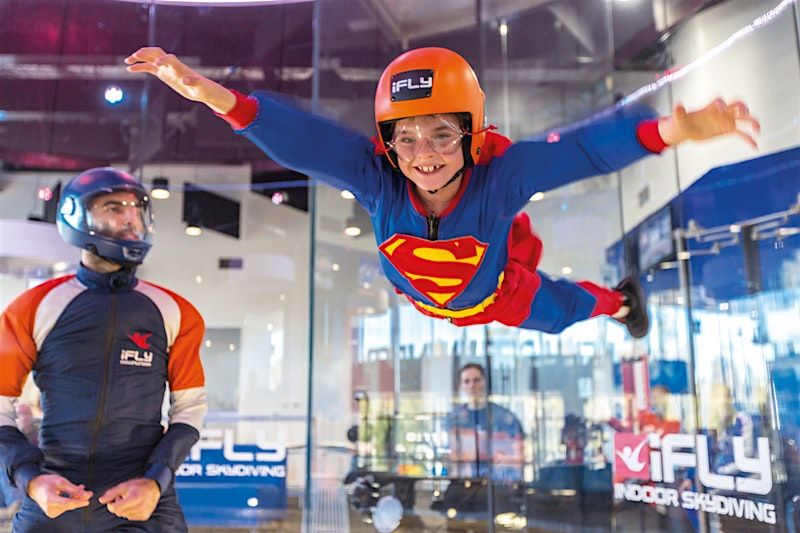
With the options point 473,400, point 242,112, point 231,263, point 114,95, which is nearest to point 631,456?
point 473,400

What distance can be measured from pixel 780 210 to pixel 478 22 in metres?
2.24

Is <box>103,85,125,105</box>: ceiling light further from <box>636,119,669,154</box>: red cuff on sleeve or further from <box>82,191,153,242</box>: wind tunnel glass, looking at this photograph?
<box>636,119,669,154</box>: red cuff on sleeve

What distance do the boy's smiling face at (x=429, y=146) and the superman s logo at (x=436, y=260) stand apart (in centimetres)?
17

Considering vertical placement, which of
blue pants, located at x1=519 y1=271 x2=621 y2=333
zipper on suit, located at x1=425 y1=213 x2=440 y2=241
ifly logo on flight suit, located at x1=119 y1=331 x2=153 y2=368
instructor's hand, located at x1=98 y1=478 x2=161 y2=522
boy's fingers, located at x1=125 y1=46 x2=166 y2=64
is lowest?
instructor's hand, located at x1=98 y1=478 x2=161 y2=522

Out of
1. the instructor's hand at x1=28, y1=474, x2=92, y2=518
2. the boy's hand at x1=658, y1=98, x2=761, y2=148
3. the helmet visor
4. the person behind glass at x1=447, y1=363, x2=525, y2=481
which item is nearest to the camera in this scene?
the boy's hand at x1=658, y1=98, x2=761, y2=148

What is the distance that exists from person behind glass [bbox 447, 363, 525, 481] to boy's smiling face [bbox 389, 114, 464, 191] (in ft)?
9.62

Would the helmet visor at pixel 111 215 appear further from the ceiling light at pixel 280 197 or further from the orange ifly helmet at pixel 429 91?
the ceiling light at pixel 280 197

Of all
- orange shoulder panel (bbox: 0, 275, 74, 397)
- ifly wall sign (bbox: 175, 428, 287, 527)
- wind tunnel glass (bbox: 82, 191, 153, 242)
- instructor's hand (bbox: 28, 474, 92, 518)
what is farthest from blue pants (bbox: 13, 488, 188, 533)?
ifly wall sign (bbox: 175, 428, 287, 527)

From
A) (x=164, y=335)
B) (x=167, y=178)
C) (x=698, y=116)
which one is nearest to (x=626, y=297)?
(x=698, y=116)

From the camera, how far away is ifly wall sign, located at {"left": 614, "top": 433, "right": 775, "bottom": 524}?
3.24 metres

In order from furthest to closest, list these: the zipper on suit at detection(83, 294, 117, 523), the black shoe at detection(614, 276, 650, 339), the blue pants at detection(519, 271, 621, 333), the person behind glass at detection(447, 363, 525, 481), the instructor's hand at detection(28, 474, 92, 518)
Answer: the person behind glass at detection(447, 363, 525, 481), the black shoe at detection(614, 276, 650, 339), the blue pants at detection(519, 271, 621, 333), the zipper on suit at detection(83, 294, 117, 523), the instructor's hand at detection(28, 474, 92, 518)

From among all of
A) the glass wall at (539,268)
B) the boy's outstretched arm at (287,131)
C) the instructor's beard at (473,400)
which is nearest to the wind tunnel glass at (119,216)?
the boy's outstretched arm at (287,131)

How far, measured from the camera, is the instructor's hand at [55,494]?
1679 mm

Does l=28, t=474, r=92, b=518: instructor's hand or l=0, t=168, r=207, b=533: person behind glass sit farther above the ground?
l=0, t=168, r=207, b=533: person behind glass
